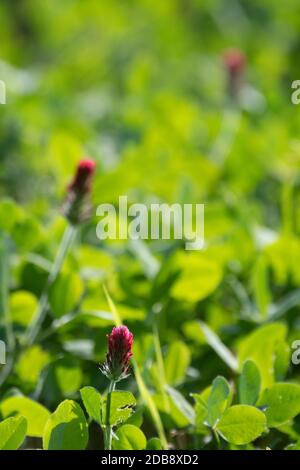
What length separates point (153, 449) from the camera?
1182 mm

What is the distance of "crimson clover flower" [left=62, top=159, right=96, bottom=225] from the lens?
56.9 inches

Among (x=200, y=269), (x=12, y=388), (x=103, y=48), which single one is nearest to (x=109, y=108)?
(x=103, y=48)

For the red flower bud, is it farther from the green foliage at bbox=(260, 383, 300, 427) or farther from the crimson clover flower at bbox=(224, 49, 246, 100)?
the crimson clover flower at bbox=(224, 49, 246, 100)

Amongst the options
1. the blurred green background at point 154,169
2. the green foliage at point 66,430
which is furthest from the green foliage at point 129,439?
the blurred green background at point 154,169

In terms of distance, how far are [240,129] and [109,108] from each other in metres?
0.61

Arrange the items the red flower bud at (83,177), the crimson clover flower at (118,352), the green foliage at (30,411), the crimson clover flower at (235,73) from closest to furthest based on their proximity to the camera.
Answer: the crimson clover flower at (118,352) → the green foliage at (30,411) → the red flower bud at (83,177) → the crimson clover flower at (235,73)

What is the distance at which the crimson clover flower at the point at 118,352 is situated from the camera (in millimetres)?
1089

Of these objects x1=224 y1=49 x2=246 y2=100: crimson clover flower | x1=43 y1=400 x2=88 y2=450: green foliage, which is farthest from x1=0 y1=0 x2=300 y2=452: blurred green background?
x1=43 y1=400 x2=88 y2=450: green foliage

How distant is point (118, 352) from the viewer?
1.09 meters

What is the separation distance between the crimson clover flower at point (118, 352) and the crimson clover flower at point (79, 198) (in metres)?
0.40

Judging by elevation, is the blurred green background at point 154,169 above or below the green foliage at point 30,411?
above

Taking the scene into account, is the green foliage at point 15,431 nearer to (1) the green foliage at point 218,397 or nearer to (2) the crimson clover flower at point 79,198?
(1) the green foliage at point 218,397

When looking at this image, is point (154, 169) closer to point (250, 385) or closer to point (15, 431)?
point (250, 385)

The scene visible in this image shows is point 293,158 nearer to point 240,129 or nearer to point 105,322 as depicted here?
point 240,129
